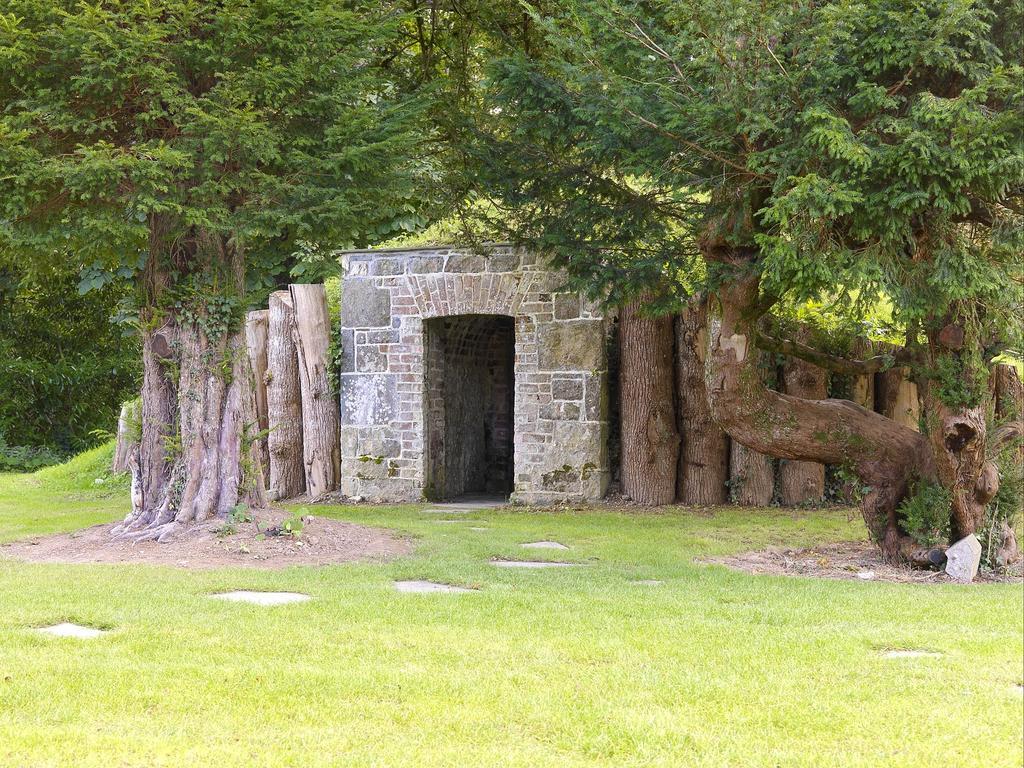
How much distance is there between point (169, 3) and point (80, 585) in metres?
3.81

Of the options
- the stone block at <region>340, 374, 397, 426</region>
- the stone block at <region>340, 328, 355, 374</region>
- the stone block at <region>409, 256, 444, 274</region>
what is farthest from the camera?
the stone block at <region>340, 328, 355, 374</region>

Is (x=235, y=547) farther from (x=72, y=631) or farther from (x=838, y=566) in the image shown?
(x=838, y=566)

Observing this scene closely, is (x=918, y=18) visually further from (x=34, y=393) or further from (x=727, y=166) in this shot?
(x=34, y=393)

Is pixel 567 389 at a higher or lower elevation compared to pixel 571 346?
lower

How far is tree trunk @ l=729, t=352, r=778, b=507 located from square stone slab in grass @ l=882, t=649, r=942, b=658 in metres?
6.30

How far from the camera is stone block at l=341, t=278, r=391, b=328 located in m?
11.7

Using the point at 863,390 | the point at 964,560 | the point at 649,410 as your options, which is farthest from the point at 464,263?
the point at 964,560

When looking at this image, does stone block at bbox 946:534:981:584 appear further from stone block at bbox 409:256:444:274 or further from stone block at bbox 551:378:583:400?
stone block at bbox 409:256:444:274

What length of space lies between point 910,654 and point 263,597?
332cm

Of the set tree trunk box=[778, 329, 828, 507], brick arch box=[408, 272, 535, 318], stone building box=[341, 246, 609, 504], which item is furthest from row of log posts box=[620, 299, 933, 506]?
brick arch box=[408, 272, 535, 318]

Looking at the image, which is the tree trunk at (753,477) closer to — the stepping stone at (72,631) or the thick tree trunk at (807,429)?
the thick tree trunk at (807,429)

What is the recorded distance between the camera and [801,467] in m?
10.7

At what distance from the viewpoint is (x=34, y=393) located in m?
19.5

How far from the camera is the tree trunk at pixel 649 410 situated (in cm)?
1087
